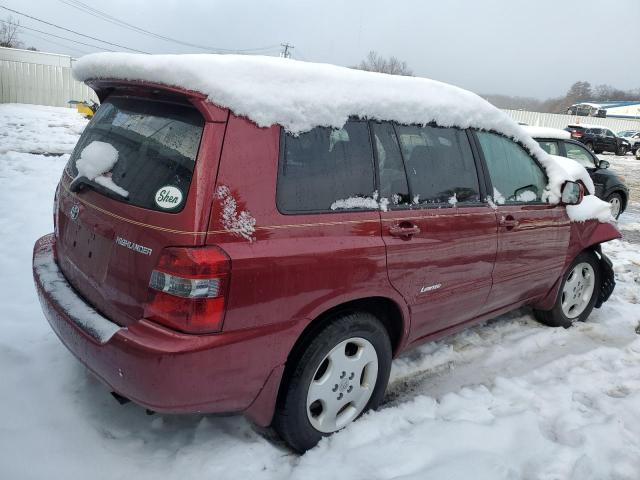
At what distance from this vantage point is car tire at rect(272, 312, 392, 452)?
2357 mm

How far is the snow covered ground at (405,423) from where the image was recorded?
2.33 metres

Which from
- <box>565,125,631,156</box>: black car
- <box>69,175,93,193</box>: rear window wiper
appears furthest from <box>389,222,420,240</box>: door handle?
<box>565,125,631,156</box>: black car

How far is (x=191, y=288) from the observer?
6.34 ft

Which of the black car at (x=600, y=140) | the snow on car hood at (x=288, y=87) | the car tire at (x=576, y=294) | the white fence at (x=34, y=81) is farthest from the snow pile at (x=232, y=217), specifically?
the black car at (x=600, y=140)

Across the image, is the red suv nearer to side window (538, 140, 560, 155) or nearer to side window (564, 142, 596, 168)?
side window (538, 140, 560, 155)

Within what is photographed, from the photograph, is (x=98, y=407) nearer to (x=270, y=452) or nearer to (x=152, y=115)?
(x=270, y=452)

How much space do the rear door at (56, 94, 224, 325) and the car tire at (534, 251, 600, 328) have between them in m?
3.39

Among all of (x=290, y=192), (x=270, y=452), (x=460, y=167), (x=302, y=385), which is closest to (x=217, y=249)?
(x=290, y=192)

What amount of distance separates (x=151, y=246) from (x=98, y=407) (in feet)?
3.97

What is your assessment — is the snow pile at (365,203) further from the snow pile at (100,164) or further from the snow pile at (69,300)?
the snow pile at (69,300)

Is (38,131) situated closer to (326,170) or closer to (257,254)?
(326,170)

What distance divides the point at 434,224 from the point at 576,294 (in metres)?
2.37

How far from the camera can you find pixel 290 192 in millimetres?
2203

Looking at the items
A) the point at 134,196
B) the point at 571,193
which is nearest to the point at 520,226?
the point at 571,193
